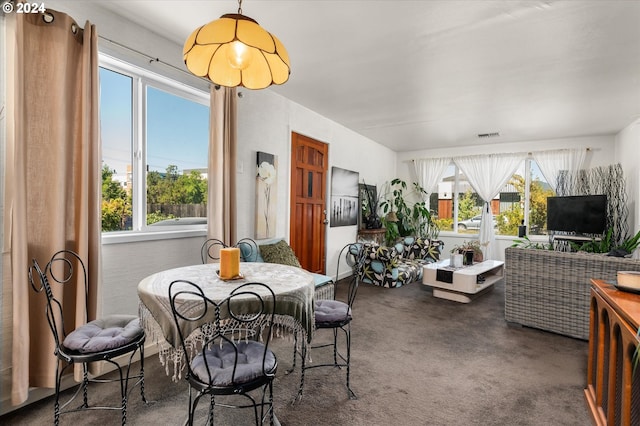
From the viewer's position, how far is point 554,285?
10.2 feet

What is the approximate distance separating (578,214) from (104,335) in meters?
6.19

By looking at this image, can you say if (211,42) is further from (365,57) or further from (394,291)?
(394,291)

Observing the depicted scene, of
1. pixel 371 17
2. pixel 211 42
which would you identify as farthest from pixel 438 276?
pixel 211 42

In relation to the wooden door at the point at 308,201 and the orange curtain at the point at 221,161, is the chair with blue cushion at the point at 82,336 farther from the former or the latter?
the wooden door at the point at 308,201

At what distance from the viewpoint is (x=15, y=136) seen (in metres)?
1.82

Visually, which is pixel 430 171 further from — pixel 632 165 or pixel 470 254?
pixel 632 165

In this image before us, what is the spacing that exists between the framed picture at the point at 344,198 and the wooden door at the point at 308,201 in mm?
220

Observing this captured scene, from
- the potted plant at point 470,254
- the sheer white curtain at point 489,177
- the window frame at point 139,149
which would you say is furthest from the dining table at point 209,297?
the sheer white curtain at point 489,177

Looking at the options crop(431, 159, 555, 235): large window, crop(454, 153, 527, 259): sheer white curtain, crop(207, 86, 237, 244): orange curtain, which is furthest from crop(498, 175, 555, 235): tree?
crop(207, 86, 237, 244): orange curtain

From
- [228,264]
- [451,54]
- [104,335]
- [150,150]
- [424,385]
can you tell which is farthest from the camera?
[451,54]

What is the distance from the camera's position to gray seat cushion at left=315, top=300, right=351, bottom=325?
208 centimetres

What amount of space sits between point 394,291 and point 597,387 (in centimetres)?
292

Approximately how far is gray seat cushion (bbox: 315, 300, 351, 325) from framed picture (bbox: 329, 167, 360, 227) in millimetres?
3006

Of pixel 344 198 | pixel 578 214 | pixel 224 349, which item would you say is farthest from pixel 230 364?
pixel 578 214
